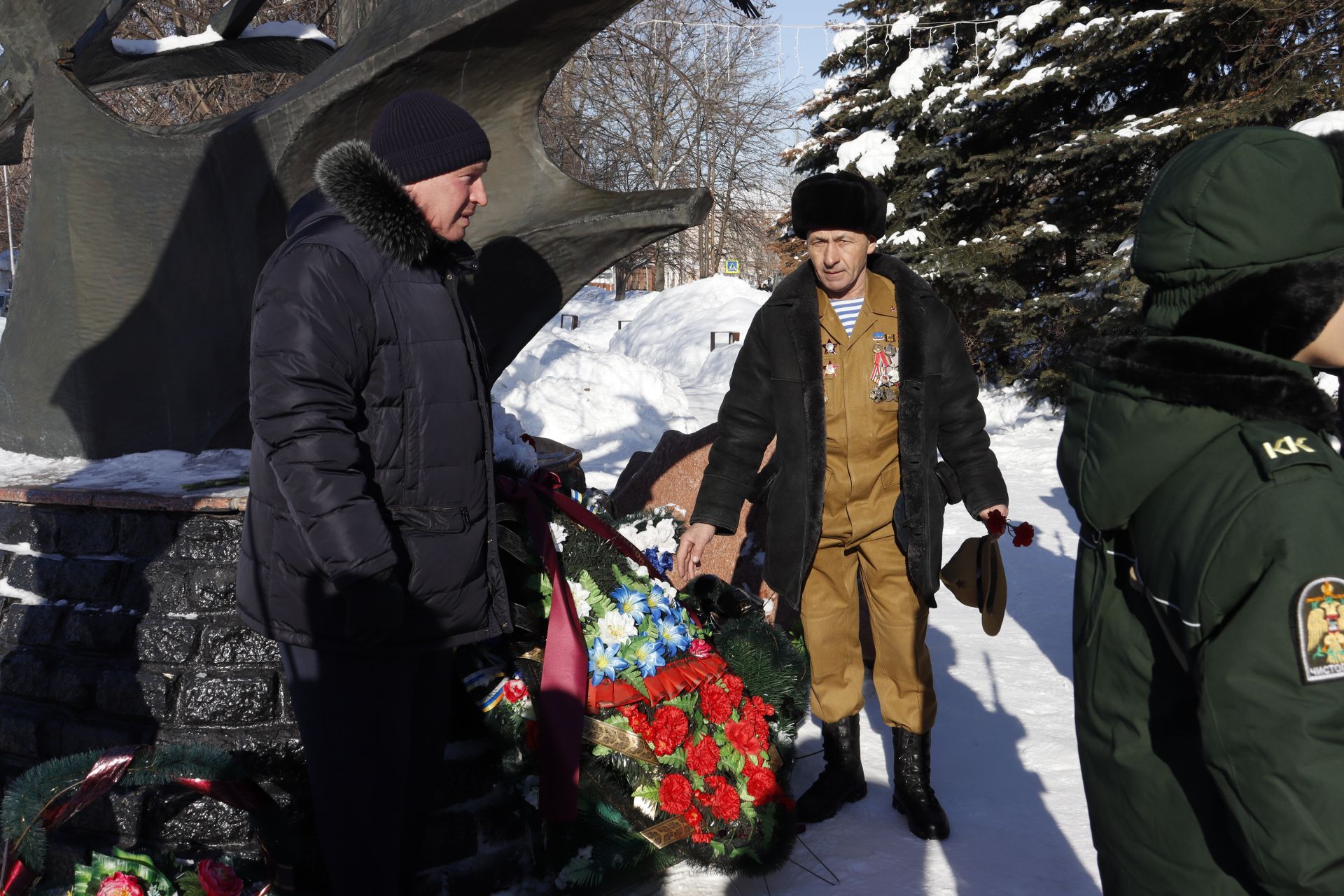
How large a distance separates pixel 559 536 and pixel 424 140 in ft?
4.16

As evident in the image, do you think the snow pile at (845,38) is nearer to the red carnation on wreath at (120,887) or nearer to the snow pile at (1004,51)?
the snow pile at (1004,51)

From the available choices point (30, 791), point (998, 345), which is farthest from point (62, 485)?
point (998, 345)

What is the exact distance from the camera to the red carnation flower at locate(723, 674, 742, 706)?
2972mm

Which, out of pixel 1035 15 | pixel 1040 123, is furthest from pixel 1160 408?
pixel 1040 123

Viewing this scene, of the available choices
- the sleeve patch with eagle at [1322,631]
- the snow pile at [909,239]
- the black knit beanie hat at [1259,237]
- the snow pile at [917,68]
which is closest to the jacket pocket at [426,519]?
the black knit beanie hat at [1259,237]

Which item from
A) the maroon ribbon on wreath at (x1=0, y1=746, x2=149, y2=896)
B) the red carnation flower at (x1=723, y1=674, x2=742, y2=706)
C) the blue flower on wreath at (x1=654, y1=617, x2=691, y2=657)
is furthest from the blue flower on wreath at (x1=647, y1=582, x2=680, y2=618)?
the maroon ribbon on wreath at (x1=0, y1=746, x2=149, y2=896)

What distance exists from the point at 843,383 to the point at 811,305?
0.25 meters

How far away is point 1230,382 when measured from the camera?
123cm

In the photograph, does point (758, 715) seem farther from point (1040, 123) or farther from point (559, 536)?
point (1040, 123)

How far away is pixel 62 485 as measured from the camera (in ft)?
9.95

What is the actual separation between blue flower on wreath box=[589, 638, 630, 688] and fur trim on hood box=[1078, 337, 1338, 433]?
178 centimetres

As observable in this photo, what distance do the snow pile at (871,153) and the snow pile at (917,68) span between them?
0.57 metres

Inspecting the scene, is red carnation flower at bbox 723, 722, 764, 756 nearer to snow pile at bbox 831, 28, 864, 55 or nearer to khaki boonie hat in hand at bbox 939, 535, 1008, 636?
khaki boonie hat in hand at bbox 939, 535, 1008, 636

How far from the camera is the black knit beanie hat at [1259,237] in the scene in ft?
3.98
